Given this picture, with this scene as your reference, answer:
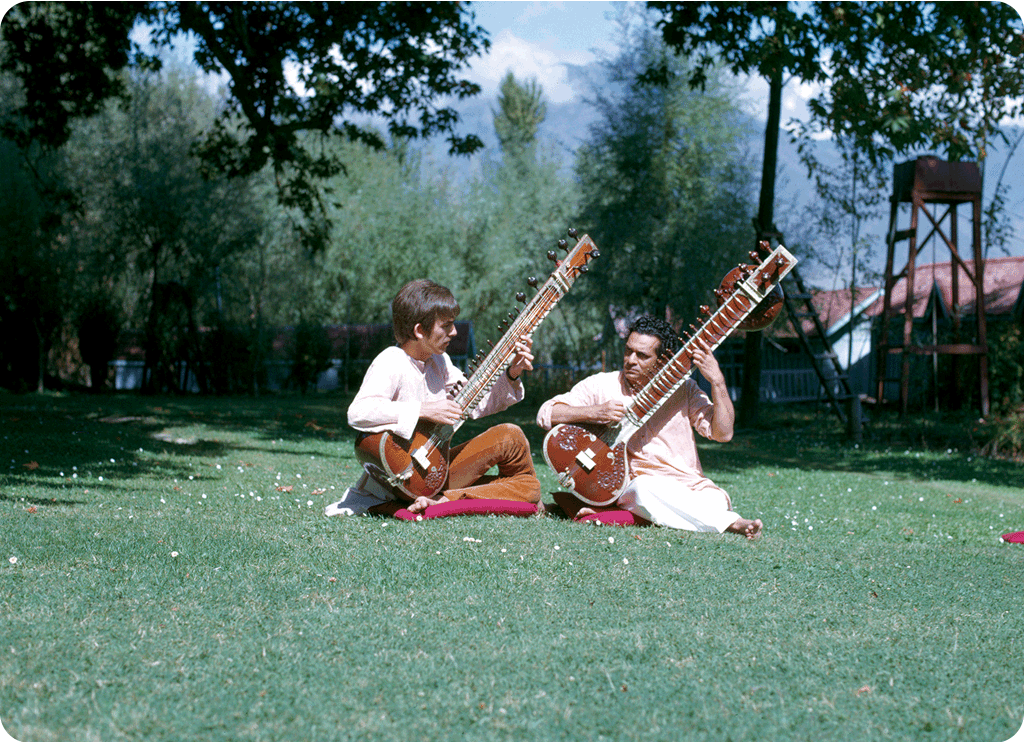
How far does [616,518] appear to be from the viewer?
6.05 metres

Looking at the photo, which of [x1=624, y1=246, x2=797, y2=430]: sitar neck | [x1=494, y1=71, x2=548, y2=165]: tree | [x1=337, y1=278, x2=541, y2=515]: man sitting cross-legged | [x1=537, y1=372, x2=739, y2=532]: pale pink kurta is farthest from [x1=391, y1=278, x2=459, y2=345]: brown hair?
[x1=494, y1=71, x2=548, y2=165]: tree

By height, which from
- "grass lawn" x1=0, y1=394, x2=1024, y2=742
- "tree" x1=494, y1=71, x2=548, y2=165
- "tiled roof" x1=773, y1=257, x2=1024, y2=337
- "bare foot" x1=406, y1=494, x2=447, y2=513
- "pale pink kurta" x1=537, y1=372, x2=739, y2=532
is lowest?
"grass lawn" x1=0, y1=394, x2=1024, y2=742

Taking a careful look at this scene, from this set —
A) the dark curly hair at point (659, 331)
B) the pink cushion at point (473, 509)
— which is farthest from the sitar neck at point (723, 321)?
the pink cushion at point (473, 509)

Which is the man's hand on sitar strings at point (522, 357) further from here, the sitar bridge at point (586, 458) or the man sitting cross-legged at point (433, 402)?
the sitar bridge at point (586, 458)

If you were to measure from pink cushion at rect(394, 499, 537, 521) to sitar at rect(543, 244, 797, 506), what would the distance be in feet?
1.21

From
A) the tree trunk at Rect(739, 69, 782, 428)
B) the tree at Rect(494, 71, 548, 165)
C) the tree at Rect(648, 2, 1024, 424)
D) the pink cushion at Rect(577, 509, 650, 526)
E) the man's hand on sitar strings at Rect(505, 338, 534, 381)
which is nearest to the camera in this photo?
the man's hand on sitar strings at Rect(505, 338, 534, 381)

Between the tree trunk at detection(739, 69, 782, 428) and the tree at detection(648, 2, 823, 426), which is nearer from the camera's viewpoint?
the tree at detection(648, 2, 823, 426)

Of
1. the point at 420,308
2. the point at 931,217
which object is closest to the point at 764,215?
the point at 931,217

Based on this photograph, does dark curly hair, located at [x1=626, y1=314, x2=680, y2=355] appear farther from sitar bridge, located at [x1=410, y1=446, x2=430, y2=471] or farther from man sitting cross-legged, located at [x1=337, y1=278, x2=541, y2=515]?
sitar bridge, located at [x1=410, y1=446, x2=430, y2=471]

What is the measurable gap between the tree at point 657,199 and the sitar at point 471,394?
→ 1861cm

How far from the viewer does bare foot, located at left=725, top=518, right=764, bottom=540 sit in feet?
19.3

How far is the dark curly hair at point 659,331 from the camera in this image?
6062mm

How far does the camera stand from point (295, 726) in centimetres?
289

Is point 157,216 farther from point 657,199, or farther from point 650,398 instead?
point 650,398
